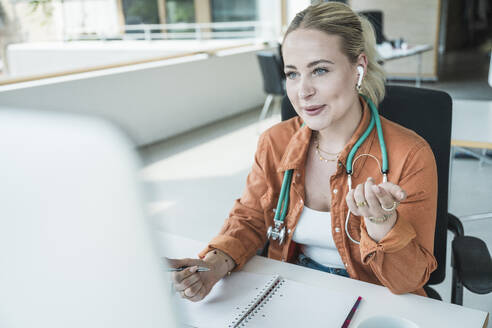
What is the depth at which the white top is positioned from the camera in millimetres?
1207

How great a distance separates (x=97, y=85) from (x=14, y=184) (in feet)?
13.6

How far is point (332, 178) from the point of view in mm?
1182

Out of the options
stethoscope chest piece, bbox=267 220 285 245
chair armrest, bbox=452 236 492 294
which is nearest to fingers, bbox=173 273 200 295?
stethoscope chest piece, bbox=267 220 285 245

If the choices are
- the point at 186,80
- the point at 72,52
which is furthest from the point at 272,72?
the point at 72,52

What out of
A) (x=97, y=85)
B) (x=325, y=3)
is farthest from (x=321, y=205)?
(x=97, y=85)

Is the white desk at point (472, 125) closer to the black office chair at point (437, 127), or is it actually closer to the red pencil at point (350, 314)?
the black office chair at point (437, 127)

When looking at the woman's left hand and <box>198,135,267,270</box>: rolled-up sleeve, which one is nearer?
the woman's left hand

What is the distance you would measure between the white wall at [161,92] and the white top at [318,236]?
2.23 m

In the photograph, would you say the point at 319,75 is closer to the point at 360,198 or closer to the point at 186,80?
the point at 360,198

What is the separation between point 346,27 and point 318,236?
53 cm

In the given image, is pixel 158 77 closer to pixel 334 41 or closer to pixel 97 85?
pixel 97 85

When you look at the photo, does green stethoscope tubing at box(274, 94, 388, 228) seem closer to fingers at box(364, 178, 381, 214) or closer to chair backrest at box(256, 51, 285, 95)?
fingers at box(364, 178, 381, 214)

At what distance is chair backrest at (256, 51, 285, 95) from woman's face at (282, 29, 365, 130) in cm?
337

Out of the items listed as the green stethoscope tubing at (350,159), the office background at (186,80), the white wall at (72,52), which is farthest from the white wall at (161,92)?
the green stethoscope tubing at (350,159)
